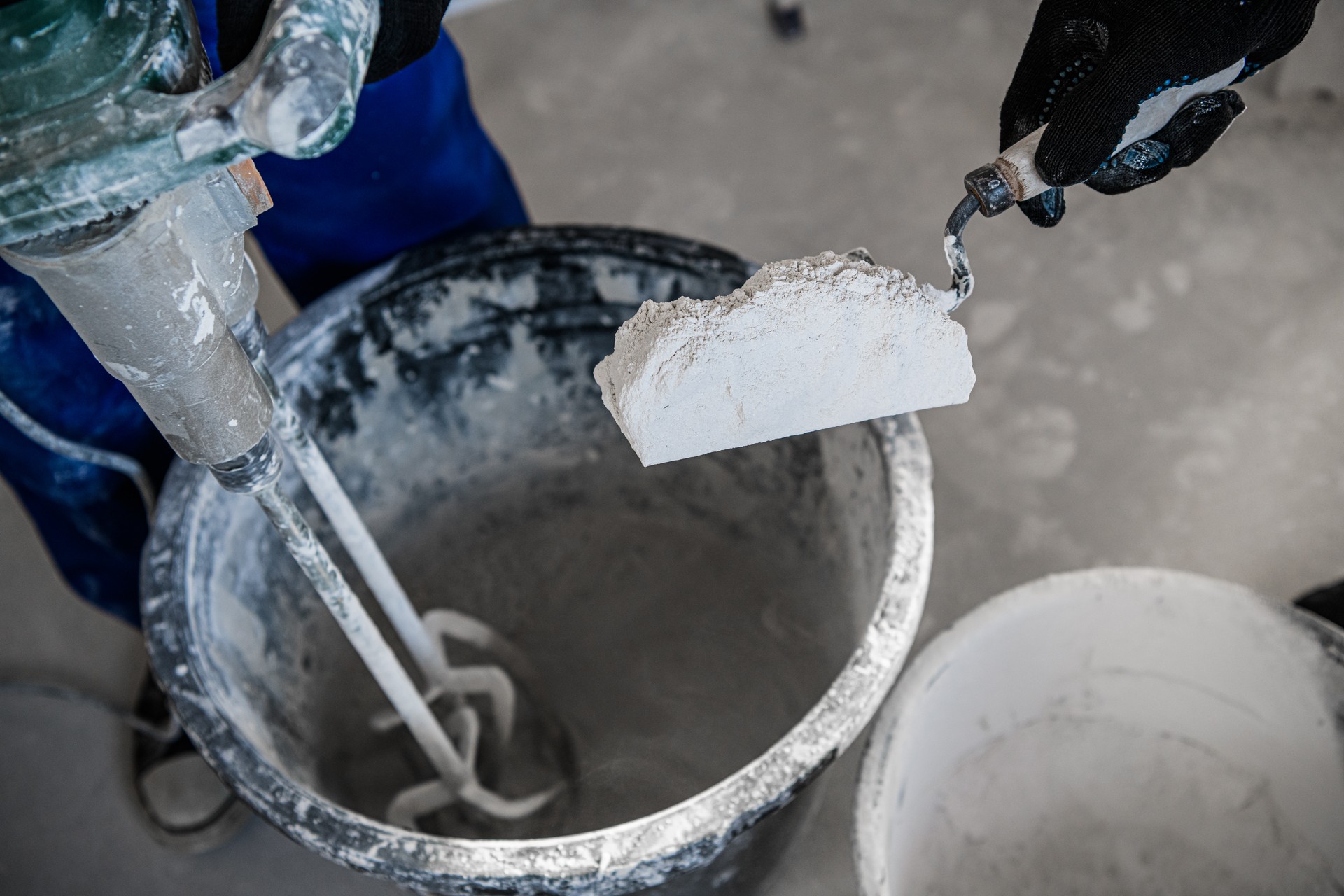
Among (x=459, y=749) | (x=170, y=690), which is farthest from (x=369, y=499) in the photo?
(x=170, y=690)

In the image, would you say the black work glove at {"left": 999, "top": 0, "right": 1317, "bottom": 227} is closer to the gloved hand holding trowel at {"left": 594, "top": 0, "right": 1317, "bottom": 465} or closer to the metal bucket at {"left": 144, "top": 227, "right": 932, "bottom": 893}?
the gloved hand holding trowel at {"left": 594, "top": 0, "right": 1317, "bottom": 465}

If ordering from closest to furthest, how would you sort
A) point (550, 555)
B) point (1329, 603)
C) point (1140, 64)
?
point (1140, 64), point (1329, 603), point (550, 555)

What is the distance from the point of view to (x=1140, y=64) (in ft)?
2.41

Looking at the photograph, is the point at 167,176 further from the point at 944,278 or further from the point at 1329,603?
the point at 944,278

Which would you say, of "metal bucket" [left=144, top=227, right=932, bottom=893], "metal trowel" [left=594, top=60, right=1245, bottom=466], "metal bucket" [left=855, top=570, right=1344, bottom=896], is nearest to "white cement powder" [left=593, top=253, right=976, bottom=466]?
"metal trowel" [left=594, top=60, right=1245, bottom=466]

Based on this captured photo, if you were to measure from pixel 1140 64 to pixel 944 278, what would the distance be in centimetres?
98

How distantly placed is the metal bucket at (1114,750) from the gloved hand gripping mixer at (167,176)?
1.80ft

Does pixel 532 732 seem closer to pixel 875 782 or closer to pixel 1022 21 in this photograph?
pixel 875 782

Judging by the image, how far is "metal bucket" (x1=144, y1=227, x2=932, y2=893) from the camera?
2.62 ft

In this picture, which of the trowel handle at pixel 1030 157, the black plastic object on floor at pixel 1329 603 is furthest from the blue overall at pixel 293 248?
the black plastic object on floor at pixel 1329 603

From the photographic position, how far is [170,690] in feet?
2.82

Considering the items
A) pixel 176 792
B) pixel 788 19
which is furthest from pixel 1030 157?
pixel 788 19

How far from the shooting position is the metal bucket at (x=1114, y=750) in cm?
90

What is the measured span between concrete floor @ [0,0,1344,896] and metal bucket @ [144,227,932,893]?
27 cm
